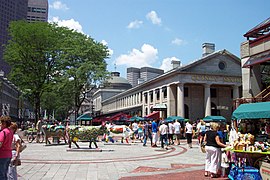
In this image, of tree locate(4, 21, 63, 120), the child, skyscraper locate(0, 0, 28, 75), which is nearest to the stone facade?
tree locate(4, 21, 63, 120)

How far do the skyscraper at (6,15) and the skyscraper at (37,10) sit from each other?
18418 mm

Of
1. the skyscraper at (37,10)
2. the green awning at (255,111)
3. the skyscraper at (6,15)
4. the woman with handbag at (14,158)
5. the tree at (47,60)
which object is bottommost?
the woman with handbag at (14,158)

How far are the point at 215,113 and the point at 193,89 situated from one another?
5.77 m

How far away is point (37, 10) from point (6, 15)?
3430 centimetres

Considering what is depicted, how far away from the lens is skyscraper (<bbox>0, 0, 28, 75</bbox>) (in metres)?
118

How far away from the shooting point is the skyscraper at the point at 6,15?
11772cm

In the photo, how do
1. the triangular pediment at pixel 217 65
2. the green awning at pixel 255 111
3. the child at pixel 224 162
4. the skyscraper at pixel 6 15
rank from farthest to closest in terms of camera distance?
the skyscraper at pixel 6 15
the triangular pediment at pixel 217 65
the green awning at pixel 255 111
the child at pixel 224 162

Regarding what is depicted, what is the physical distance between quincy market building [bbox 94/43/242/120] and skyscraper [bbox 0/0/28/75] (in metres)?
88.2

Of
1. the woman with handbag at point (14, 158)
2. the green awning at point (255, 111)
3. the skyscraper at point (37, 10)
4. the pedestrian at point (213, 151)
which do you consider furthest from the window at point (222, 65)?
the skyscraper at point (37, 10)

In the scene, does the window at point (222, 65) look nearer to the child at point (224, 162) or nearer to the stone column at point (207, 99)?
the stone column at point (207, 99)

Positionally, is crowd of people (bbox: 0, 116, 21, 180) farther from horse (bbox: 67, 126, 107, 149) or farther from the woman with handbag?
horse (bbox: 67, 126, 107, 149)

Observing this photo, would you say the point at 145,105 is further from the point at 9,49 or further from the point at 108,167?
the point at 108,167

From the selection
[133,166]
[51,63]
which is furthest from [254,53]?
[51,63]

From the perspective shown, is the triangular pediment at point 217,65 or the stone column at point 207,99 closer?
the stone column at point 207,99
